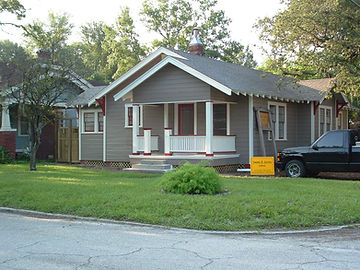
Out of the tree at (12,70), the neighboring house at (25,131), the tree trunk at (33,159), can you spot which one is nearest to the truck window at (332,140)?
the tree trunk at (33,159)

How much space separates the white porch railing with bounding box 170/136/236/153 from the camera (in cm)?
1942

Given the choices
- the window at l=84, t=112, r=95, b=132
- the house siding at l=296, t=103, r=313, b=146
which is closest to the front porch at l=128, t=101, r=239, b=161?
the window at l=84, t=112, r=95, b=132

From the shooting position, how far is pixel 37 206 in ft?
38.9

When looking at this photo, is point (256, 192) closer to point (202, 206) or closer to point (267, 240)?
point (202, 206)

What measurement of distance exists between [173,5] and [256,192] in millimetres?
38829

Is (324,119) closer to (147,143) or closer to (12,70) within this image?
(147,143)

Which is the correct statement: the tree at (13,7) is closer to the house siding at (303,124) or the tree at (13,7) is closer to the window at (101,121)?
the window at (101,121)

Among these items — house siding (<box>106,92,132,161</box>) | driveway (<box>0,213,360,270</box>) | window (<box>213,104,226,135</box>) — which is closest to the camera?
driveway (<box>0,213,360,270</box>)

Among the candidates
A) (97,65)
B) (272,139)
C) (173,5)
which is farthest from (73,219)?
(97,65)

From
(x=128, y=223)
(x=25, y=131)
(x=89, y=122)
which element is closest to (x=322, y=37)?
(x=89, y=122)

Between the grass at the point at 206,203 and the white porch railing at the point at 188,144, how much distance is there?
5.32m

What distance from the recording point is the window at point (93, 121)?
24.3m

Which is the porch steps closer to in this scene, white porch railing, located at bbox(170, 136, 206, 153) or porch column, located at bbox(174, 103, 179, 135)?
white porch railing, located at bbox(170, 136, 206, 153)

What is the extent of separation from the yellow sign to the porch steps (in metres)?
3.57
